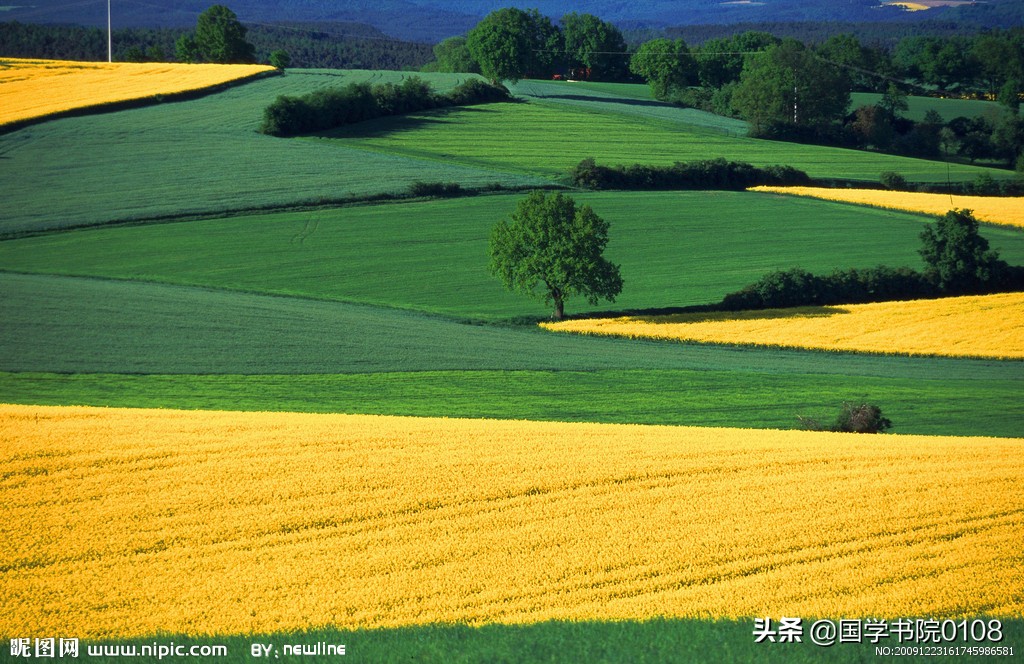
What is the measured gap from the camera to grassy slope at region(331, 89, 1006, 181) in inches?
2493

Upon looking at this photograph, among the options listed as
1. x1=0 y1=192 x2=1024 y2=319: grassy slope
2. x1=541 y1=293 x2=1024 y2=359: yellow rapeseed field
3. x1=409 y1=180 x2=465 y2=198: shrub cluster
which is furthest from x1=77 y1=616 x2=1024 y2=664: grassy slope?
x1=409 y1=180 x2=465 y2=198: shrub cluster

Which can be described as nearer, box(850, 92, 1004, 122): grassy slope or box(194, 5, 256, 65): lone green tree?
box(850, 92, 1004, 122): grassy slope

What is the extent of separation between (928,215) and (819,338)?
2383cm

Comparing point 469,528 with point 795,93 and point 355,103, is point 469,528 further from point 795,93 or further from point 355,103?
point 795,93

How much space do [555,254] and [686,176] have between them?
2433cm

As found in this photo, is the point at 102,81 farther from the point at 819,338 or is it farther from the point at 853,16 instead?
the point at 853,16

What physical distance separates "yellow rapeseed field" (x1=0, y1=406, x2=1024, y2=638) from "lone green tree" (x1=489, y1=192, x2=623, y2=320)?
2109cm

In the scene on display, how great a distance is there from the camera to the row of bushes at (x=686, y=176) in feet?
191

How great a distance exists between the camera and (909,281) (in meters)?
39.1

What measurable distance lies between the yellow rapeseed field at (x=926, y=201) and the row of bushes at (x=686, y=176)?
1.16 metres

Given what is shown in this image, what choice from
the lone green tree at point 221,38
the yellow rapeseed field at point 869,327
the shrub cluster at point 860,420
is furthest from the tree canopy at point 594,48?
the shrub cluster at point 860,420

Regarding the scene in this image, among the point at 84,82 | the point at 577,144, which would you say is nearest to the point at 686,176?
the point at 577,144

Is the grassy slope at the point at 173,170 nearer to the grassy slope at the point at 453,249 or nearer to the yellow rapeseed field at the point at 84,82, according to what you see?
the grassy slope at the point at 453,249

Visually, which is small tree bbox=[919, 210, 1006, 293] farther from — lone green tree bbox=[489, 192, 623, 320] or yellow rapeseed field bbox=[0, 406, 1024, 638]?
yellow rapeseed field bbox=[0, 406, 1024, 638]
